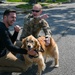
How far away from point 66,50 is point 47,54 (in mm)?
1694

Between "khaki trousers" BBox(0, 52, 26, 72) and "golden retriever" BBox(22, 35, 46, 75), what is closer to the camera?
"golden retriever" BBox(22, 35, 46, 75)

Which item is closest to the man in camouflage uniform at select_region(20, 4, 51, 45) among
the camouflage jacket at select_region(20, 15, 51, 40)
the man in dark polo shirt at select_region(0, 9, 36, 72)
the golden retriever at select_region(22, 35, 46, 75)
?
the camouflage jacket at select_region(20, 15, 51, 40)

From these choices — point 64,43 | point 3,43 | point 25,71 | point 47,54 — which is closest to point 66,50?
point 64,43

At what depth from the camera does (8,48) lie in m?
4.86

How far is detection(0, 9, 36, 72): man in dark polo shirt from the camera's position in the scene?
4.83m

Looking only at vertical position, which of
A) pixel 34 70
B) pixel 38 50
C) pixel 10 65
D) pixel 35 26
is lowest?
pixel 34 70

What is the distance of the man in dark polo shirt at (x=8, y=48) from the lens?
4.83m

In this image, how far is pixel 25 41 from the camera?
5.37 meters

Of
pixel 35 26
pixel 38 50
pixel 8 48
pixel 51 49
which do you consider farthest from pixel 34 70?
pixel 8 48

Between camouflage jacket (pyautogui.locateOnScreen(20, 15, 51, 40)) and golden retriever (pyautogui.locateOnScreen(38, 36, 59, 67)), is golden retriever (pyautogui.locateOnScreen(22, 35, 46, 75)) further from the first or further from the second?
camouflage jacket (pyautogui.locateOnScreen(20, 15, 51, 40))

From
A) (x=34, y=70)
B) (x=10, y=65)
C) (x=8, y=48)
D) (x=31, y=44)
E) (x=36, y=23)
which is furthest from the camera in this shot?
(x=36, y=23)

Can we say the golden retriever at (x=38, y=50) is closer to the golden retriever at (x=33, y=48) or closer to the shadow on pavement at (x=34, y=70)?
the golden retriever at (x=33, y=48)

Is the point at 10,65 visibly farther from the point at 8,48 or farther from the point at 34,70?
the point at 34,70

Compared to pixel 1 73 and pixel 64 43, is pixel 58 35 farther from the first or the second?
pixel 1 73
